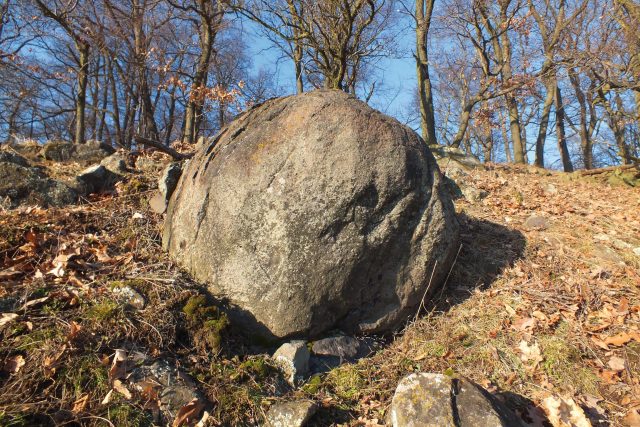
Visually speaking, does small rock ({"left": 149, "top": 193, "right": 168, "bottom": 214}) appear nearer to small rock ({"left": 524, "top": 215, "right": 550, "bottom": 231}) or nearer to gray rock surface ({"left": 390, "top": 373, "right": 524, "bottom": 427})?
gray rock surface ({"left": 390, "top": 373, "right": 524, "bottom": 427})

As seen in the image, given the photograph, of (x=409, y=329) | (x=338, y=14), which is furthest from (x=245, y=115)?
(x=338, y=14)

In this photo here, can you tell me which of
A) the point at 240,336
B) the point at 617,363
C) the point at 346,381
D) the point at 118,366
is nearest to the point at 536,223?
the point at 617,363

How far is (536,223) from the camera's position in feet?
17.8

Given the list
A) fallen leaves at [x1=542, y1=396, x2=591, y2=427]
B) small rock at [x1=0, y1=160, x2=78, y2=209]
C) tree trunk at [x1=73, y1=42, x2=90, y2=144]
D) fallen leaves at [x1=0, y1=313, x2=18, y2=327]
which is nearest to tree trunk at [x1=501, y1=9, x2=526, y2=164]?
fallen leaves at [x1=542, y1=396, x2=591, y2=427]

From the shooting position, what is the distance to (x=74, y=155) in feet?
21.1

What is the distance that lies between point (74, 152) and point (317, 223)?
5186 mm

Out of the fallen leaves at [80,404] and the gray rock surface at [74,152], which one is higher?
the gray rock surface at [74,152]

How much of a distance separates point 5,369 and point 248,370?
1506mm

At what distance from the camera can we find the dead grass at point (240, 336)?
2.54 metres

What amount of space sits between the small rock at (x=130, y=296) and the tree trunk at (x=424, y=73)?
28.6 feet

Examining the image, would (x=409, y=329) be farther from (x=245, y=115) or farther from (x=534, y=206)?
(x=534, y=206)

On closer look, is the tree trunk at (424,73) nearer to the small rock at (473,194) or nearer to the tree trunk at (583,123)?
the small rock at (473,194)

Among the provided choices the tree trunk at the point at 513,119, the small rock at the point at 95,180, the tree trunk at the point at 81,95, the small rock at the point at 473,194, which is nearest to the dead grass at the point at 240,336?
the small rock at the point at 95,180

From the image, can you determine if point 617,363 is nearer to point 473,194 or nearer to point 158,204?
point 473,194
